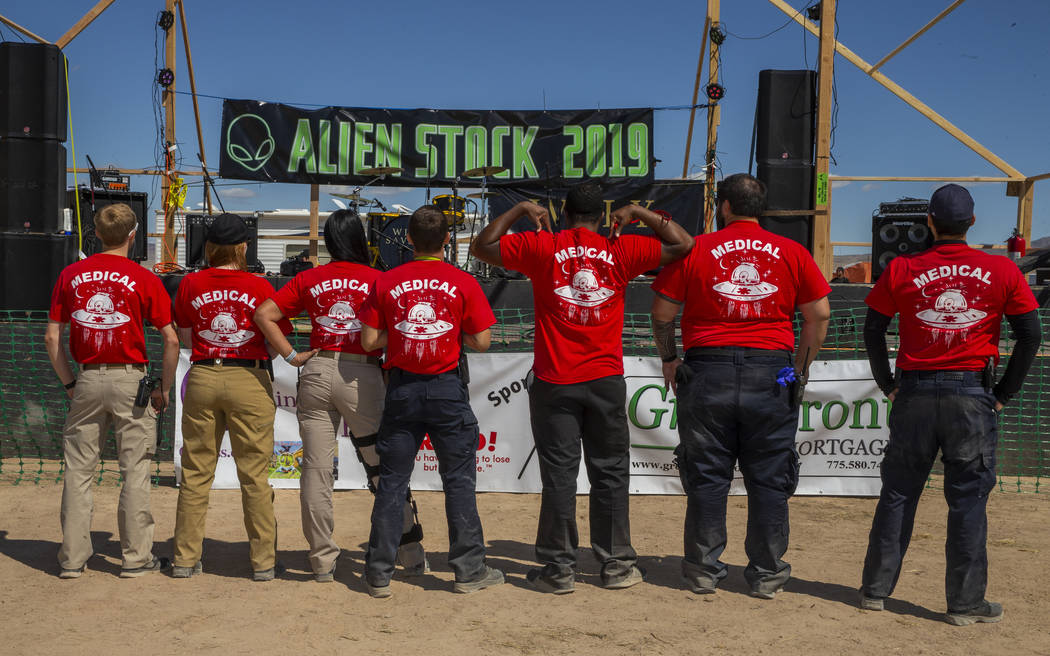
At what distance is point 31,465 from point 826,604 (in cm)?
643

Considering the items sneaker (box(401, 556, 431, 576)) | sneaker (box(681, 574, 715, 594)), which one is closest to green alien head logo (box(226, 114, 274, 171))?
sneaker (box(401, 556, 431, 576))

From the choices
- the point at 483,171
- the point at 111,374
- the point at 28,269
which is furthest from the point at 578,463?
the point at 483,171

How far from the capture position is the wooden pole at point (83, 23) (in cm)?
1048

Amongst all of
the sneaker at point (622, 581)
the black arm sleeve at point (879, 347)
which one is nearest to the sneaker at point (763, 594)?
the sneaker at point (622, 581)

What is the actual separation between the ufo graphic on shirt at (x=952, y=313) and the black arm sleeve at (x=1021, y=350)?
167 millimetres

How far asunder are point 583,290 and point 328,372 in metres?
1.34

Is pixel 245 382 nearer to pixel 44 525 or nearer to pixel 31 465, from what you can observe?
pixel 44 525

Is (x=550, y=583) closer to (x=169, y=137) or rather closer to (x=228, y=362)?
(x=228, y=362)

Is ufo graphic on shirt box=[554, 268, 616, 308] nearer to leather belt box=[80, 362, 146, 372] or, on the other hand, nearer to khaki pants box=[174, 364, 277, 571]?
khaki pants box=[174, 364, 277, 571]

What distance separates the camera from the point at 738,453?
13.9ft

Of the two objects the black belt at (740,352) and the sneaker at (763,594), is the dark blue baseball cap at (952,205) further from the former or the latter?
the sneaker at (763,594)

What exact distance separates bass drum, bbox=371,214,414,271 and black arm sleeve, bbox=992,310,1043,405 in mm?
9992

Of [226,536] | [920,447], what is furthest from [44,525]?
[920,447]

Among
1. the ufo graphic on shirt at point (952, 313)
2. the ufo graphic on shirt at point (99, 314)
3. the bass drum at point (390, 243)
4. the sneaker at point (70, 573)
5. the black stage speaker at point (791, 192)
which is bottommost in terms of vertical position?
the sneaker at point (70, 573)
